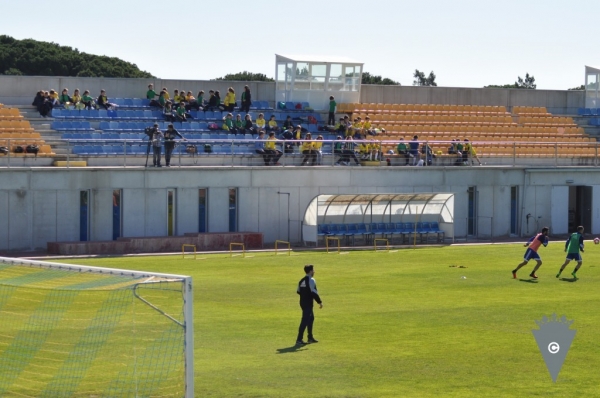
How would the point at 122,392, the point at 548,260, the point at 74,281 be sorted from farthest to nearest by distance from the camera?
1. the point at 548,260
2. the point at 74,281
3. the point at 122,392

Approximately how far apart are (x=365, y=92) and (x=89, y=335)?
36.9 meters

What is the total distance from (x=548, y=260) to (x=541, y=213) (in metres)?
12.1

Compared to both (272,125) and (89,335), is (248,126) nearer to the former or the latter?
(272,125)

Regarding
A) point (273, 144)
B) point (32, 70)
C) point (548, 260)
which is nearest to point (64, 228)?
point (273, 144)

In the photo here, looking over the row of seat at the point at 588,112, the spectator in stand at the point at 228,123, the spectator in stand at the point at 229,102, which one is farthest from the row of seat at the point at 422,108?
the spectator in stand at the point at 228,123

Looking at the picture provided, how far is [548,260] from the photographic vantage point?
37.9 m

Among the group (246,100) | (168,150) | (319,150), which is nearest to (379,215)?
(319,150)

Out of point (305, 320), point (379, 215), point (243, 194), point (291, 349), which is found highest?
point (243, 194)

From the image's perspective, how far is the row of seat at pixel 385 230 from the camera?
43.5 meters

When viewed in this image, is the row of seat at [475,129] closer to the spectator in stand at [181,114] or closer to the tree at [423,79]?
the spectator in stand at [181,114]

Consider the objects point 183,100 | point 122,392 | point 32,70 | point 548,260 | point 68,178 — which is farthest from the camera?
point 32,70

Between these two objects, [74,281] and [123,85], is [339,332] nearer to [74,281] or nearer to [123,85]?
[74,281]

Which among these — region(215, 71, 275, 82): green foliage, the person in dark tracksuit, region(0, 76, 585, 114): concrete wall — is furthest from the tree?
the person in dark tracksuit

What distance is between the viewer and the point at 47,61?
10138 cm
